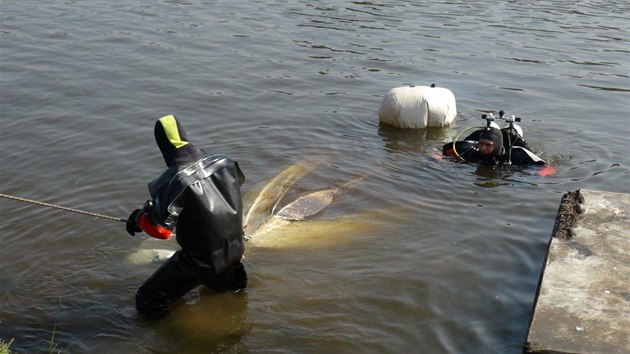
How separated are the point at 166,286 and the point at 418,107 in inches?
242

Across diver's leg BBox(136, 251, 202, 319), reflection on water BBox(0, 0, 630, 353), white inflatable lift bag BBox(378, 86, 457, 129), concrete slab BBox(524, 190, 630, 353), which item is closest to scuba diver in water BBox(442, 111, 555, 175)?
reflection on water BBox(0, 0, 630, 353)

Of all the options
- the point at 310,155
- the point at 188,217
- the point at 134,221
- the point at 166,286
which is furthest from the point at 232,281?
the point at 310,155

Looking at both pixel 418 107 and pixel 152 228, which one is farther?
pixel 418 107

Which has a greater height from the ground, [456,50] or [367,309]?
[456,50]

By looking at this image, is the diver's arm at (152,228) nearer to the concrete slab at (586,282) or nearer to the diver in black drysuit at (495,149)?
the concrete slab at (586,282)

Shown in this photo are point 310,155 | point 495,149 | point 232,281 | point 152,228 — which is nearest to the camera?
point 152,228

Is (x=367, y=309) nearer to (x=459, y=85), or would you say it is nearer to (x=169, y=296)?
(x=169, y=296)

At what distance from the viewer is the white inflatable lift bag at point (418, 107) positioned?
11.5 metres

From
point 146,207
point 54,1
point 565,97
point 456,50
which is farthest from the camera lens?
point 54,1

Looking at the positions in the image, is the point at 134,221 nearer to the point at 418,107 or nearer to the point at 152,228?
the point at 152,228

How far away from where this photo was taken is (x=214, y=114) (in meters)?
11.9

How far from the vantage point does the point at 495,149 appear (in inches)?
397

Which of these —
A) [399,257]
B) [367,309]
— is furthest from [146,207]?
[399,257]

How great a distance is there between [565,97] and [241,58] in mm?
5784
